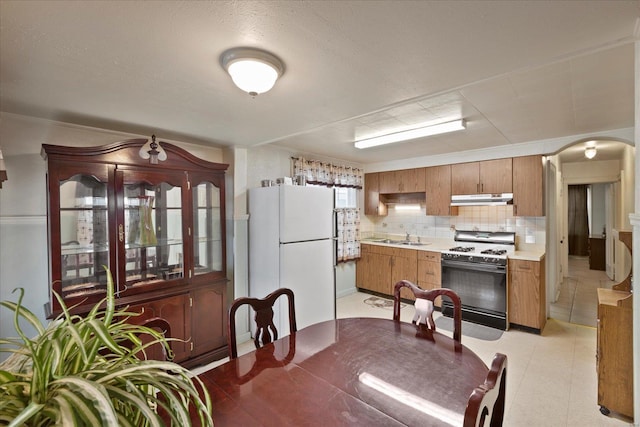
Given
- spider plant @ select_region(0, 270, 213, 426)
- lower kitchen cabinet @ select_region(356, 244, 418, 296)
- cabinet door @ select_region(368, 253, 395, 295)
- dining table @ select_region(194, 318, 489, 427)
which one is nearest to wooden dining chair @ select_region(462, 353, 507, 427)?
dining table @ select_region(194, 318, 489, 427)

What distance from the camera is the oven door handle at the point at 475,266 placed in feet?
12.2

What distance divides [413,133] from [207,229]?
2469 millimetres

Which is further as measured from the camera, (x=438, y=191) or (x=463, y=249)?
(x=438, y=191)

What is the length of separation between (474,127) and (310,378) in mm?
2896

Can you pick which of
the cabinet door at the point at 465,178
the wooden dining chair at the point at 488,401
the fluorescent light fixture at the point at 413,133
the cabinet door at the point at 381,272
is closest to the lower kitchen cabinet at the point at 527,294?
the cabinet door at the point at 465,178

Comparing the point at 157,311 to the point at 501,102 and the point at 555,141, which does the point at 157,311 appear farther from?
the point at 555,141

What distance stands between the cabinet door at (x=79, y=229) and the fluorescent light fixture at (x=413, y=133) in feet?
8.84

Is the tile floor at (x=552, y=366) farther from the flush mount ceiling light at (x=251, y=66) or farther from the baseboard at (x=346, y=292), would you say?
the flush mount ceiling light at (x=251, y=66)

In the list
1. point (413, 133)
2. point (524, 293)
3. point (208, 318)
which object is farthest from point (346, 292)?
point (413, 133)

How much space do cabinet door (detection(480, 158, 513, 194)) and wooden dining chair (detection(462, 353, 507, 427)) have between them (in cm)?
365

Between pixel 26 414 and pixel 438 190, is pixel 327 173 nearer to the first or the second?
pixel 438 190

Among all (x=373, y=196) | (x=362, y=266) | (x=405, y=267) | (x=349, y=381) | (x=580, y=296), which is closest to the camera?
(x=349, y=381)

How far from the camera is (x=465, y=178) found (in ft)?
14.3

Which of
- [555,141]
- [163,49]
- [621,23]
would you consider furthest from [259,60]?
[555,141]
